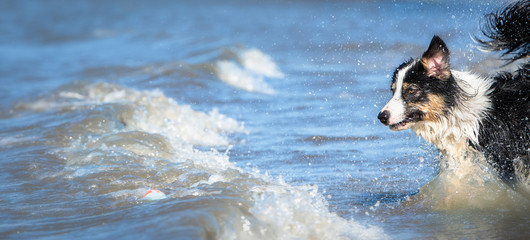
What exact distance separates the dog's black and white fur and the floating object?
194 cm

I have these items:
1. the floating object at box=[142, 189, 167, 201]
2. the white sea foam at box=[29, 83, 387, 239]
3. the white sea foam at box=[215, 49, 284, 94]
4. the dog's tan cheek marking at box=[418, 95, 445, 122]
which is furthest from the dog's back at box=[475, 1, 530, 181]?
the white sea foam at box=[215, 49, 284, 94]

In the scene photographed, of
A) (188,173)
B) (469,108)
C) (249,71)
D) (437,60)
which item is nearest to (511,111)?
(469,108)

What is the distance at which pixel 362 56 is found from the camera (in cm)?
1475

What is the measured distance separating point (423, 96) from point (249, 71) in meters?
8.87

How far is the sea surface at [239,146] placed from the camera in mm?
5051

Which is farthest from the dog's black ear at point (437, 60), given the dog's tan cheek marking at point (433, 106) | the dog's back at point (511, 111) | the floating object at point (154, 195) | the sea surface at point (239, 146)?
the floating object at point (154, 195)

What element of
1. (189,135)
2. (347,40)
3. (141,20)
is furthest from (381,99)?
(141,20)

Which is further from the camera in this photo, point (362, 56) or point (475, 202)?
point (362, 56)

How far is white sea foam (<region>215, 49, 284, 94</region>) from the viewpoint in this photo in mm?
12562

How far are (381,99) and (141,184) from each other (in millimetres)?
4755

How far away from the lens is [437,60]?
5.37 metres

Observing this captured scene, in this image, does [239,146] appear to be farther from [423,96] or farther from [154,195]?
[423,96]

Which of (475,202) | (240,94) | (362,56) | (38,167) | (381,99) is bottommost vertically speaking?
(475,202)

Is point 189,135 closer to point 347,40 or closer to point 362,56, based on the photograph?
point 362,56
